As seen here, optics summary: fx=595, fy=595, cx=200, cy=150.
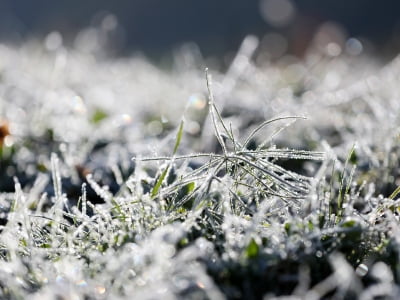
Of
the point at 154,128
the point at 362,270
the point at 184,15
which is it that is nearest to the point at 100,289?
the point at 362,270

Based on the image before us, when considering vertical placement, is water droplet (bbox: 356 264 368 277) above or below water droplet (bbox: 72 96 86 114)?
above

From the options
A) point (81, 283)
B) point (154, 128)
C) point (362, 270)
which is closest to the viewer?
point (81, 283)

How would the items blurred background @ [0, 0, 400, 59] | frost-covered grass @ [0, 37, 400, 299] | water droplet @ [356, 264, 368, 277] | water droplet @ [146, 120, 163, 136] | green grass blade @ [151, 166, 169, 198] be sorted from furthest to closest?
blurred background @ [0, 0, 400, 59] → water droplet @ [146, 120, 163, 136] → green grass blade @ [151, 166, 169, 198] → water droplet @ [356, 264, 368, 277] → frost-covered grass @ [0, 37, 400, 299]

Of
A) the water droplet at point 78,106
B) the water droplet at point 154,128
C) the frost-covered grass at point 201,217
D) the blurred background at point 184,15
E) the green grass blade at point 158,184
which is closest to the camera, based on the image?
the frost-covered grass at point 201,217

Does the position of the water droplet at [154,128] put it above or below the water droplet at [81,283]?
below

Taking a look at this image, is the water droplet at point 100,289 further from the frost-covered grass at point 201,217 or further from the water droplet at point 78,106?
the water droplet at point 78,106

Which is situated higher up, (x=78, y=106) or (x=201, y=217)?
(x=201, y=217)

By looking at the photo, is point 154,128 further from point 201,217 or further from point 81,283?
point 81,283

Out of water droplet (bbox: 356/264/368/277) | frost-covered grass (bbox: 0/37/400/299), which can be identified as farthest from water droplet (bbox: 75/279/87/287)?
water droplet (bbox: 356/264/368/277)

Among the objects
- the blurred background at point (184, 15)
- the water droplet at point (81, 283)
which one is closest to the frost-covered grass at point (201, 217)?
the water droplet at point (81, 283)

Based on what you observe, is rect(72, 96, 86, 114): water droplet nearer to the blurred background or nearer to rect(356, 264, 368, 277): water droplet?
rect(356, 264, 368, 277): water droplet

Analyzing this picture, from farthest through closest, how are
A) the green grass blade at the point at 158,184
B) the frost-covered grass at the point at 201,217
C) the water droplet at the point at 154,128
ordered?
the water droplet at the point at 154,128 < the green grass blade at the point at 158,184 < the frost-covered grass at the point at 201,217
